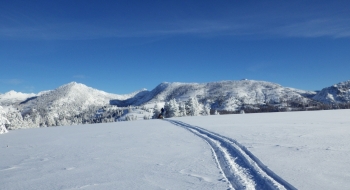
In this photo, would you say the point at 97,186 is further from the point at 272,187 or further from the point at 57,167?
the point at 272,187

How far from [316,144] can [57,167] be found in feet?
36.2

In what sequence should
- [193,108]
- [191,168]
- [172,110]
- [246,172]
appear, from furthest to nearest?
[193,108] → [172,110] → [191,168] → [246,172]

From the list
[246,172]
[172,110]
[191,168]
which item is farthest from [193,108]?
[246,172]

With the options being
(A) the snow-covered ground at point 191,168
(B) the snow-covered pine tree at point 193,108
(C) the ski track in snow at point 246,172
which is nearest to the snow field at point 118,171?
(A) the snow-covered ground at point 191,168

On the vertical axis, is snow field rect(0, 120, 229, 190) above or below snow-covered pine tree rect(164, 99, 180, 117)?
below

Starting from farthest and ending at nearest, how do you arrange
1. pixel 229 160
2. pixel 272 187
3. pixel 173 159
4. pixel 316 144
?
pixel 316 144
pixel 173 159
pixel 229 160
pixel 272 187

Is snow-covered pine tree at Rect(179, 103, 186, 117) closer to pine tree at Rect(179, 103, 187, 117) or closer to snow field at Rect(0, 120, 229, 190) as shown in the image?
pine tree at Rect(179, 103, 187, 117)

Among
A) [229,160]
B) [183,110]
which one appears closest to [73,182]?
[229,160]

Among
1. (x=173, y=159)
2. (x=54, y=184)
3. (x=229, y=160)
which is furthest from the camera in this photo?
Result: (x=173, y=159)

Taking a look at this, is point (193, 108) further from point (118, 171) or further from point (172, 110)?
point (118, 171)

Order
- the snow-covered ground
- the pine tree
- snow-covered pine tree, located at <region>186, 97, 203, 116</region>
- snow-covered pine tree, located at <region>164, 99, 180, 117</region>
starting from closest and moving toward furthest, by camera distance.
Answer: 1. the snow-covered ground
2. snow-covered pine tree, located at <region>164, 99, 180, 117</region>
3. snow-covered pine tree, located at <region>186, 97, 203, 116</region>
4. the pine tree

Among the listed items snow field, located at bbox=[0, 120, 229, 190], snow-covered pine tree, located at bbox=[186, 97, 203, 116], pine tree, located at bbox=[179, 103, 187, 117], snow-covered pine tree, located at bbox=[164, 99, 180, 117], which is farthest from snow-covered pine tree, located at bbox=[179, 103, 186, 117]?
snow field, located at bbox=[0, 120, 229, 190]

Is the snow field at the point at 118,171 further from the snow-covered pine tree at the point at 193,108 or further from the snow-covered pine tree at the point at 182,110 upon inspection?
the snow-covered pine tree at the point at 182,110

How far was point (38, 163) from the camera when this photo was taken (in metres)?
9.98
